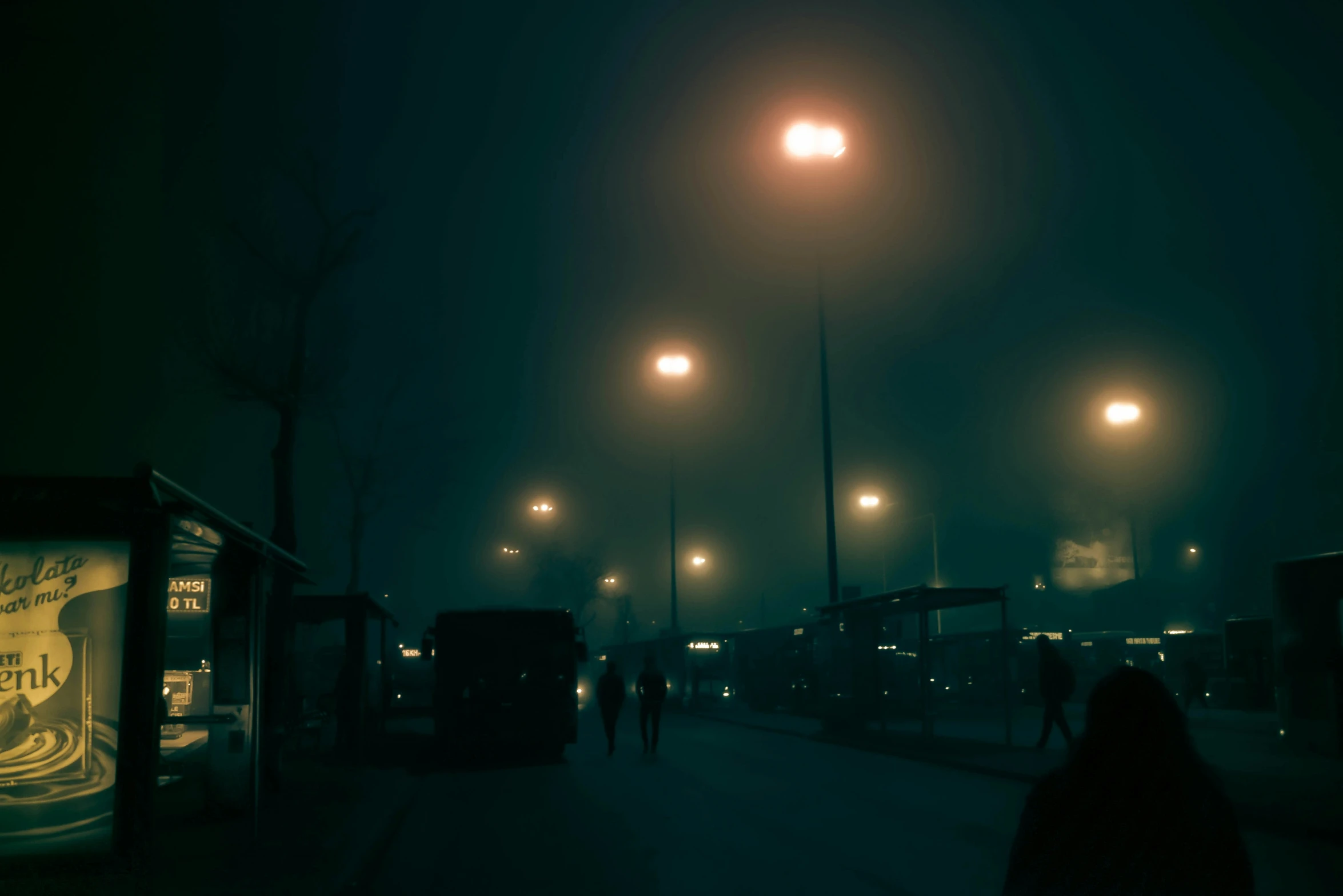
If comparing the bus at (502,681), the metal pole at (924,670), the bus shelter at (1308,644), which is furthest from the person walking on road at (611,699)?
the bus shelter at (1308,644)

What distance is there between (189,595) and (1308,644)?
1950cm

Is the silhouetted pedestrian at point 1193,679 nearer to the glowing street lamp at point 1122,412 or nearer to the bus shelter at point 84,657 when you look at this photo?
the glowing street lamp at point 1122,412

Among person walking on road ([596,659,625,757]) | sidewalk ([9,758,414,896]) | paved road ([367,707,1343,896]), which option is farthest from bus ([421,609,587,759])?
sidewalk ([9,758,414,896])

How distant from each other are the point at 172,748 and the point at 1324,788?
16.0 meters

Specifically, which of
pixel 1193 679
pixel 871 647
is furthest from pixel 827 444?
pixel 1193 679

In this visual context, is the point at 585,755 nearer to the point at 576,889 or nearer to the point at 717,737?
the point at 717,737

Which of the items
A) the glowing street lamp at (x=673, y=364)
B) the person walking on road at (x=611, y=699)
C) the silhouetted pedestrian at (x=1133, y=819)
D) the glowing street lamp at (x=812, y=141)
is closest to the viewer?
the silhouetted pedestrian at (x=1133, y=819)

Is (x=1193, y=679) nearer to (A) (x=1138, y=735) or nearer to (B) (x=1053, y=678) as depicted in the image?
(B) (x=1053, y=678)

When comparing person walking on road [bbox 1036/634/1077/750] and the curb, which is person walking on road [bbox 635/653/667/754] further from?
person walking on road [bbox 1036/634/1077/750]

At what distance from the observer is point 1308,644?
1888 centimetres

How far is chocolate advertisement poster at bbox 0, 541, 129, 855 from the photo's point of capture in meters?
7.87

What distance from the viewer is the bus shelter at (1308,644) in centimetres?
1841

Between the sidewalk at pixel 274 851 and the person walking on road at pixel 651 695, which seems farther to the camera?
the person walking on road at pixel 651 695

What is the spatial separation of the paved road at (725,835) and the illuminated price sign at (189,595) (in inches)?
188
